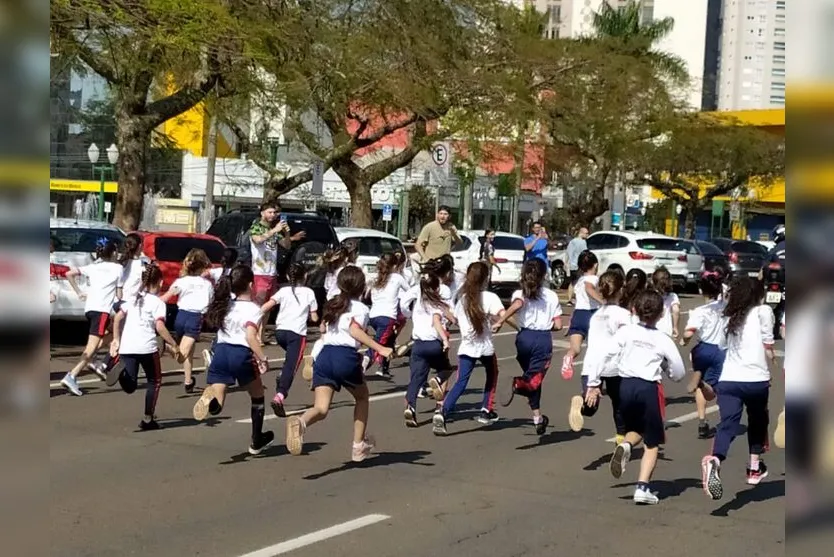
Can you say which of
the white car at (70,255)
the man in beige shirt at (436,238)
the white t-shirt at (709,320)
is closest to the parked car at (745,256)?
the man in beige shirt at (436,238)

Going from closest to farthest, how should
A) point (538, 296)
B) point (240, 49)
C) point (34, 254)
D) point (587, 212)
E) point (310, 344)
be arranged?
point (34, 254), point (538, 296), point (240, 49), point (310, 344), point (587, 212)

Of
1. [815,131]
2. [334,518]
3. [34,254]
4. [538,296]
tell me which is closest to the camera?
[815,131]

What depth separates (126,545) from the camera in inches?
250

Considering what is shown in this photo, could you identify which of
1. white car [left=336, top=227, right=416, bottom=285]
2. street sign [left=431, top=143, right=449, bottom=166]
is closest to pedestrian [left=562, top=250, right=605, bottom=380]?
white car [left=336, top=227, right=416, bottom=285]

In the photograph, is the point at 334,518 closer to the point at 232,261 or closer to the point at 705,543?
the point at 705,543

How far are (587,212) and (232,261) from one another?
26.6 metres

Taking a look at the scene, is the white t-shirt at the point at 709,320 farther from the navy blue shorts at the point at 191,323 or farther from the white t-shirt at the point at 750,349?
the navy blue shorts at the point at 191,323

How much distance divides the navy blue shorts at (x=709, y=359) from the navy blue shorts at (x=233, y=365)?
4023mm

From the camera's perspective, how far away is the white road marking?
20.6ft

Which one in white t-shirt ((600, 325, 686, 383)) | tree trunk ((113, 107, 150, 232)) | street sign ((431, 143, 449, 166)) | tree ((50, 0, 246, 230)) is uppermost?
tree ((50, 0, 246, 230))

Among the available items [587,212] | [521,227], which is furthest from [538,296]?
[521,227]

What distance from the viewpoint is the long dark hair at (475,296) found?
32.3 ft

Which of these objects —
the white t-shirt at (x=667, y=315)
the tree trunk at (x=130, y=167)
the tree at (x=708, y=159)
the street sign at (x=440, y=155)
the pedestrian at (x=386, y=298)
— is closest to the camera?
the white t-shirt at (x=667, y=315)

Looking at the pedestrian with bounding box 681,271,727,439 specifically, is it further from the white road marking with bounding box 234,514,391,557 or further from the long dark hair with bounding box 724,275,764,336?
the white road marking with bounding box 234,514,391,557
